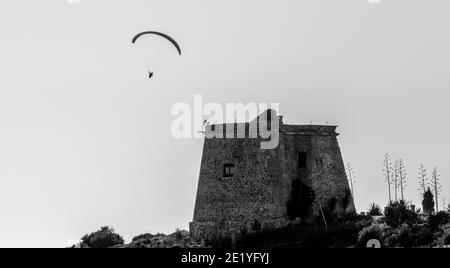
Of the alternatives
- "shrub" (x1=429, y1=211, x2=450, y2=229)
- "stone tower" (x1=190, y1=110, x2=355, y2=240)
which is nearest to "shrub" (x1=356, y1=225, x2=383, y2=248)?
"shrub" (x1=429, y1=211, x2=450, y2=229)

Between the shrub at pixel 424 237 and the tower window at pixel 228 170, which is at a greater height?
the tower window at pixel 228 170

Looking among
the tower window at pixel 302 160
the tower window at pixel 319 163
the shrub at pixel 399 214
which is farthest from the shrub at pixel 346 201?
the shrub at pixel 399 214

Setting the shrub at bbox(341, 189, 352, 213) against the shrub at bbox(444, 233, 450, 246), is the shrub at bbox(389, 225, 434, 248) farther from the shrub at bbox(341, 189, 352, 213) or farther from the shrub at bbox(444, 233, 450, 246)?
the shrub at bbox(341, 189, 352, 213)

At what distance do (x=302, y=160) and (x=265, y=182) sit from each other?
426 cm

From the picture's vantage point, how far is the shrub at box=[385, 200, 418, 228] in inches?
2281

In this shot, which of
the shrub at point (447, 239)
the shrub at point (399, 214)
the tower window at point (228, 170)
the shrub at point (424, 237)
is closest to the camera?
the shrub at point (447, 239)

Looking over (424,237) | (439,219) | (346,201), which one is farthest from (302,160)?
(424,237)

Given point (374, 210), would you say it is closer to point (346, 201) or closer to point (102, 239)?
point (346, 201)

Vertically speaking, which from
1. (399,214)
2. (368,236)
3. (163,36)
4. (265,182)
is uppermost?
(163,36)

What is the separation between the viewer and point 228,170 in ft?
207

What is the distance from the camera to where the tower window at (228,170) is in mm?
62844

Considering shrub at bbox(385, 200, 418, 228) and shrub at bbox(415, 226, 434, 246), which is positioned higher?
shrub at bbox(385, 200, 418, 228)

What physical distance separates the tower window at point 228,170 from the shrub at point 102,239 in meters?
16.2

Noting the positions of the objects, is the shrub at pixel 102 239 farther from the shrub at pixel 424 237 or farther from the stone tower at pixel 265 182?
the shrub at pixel 424 237
